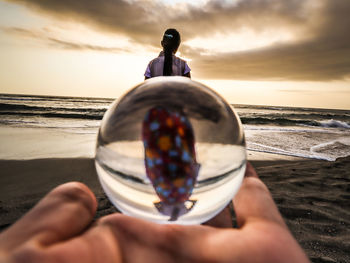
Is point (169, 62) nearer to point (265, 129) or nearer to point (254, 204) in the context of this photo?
point (254, 204)

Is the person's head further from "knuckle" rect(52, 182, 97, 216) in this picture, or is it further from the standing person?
"knuckle" rect(52, 182, 97, 216)

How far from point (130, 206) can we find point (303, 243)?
6.09ft

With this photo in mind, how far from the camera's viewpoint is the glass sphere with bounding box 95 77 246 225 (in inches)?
39.3

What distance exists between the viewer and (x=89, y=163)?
15.7 ft

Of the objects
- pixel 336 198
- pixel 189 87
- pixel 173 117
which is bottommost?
pixel 336 198

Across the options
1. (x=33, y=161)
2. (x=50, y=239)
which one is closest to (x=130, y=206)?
(x=50, y=239)

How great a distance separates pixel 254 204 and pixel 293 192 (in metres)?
2.71

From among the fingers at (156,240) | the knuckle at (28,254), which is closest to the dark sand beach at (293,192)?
the fingers at (156,240)

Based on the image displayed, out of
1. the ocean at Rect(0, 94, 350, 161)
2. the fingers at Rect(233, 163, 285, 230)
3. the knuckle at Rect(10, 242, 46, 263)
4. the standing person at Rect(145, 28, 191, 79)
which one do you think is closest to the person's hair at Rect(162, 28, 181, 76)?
the standing person at Rect(145, 28, 191, 79)

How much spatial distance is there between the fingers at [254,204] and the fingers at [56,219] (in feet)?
2.37

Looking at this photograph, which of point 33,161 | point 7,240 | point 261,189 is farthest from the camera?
point 33,161

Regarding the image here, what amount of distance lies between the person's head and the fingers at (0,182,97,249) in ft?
6.89

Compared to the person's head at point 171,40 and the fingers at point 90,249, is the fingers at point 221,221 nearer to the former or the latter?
the fingers at point 90,249

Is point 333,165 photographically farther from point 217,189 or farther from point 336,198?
point 217,189
